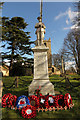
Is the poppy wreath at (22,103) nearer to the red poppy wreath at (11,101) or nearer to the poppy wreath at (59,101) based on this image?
the red poppy wreath at (11,101)

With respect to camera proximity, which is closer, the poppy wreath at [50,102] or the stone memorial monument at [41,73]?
the poppy wreath at [50,102]

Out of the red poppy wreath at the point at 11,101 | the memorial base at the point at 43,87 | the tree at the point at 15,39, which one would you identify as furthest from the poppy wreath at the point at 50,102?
the tree at the point at 15,39

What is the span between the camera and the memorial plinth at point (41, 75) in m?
5.07

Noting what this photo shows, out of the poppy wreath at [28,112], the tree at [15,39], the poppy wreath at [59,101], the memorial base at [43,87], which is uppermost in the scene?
the tree at [15,39]

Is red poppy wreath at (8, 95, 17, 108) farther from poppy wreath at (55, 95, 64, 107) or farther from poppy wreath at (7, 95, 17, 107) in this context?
poppy wreath at (55, 95, 64, 107)

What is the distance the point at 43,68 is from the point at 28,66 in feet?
47.3

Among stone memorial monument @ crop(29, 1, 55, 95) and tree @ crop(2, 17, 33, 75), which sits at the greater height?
tree @ crop(2, 17, 33, 75)

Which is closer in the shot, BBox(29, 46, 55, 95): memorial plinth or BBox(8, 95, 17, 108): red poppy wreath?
BBox(8, 95, 17, 108): red poppy wreath

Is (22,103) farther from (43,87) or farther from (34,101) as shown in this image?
(43,87)

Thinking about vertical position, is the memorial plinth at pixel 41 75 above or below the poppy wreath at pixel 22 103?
above

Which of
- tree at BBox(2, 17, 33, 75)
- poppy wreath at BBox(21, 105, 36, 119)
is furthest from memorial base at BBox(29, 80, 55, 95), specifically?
tree at BBox(2, 17, 33, 75)

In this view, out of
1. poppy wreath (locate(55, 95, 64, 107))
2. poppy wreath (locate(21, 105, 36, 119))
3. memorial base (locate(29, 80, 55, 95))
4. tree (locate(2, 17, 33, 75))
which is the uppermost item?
tree (locate(2, 17, 33, 75))

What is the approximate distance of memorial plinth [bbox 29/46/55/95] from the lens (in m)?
5.07

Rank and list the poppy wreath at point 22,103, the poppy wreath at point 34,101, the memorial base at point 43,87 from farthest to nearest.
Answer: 1. the memorial base at point 43,87
2. the poppy wreath at point 34,101
3. the poppy wreath at point 22,103
